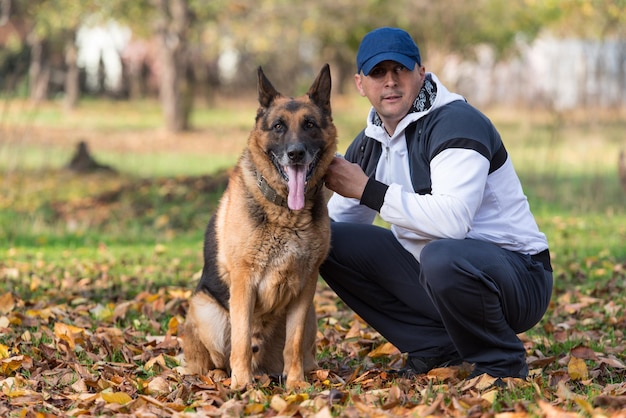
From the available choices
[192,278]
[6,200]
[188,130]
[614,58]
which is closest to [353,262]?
[192,278]

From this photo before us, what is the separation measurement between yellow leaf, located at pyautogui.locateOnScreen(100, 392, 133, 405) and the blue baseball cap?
75.5 inches

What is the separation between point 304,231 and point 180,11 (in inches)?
596

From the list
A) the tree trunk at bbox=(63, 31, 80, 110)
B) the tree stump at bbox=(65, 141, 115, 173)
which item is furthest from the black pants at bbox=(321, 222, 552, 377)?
the tree trunk at bbox=(63, 31, 80, 110)

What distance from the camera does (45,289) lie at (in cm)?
593

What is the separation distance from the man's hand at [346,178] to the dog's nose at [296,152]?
9.5 inches

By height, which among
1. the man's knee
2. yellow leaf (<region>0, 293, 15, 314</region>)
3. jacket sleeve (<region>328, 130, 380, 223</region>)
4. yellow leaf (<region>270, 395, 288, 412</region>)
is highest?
jacket sleeve (<region>328, 130, 380, 223</region>)

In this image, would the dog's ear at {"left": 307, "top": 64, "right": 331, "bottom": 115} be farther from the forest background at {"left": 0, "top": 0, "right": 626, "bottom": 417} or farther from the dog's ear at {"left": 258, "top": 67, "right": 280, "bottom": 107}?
the forest background at {"left": 0, "top": 0, "right": 626, "bottom": 417}

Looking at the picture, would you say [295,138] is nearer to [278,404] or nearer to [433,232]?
[433,232]

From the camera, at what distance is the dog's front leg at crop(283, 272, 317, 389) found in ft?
12.6

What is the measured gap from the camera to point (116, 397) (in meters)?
3.37

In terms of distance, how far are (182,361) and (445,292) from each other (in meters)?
1.52

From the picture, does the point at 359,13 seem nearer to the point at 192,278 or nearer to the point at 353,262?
the point at 192,278

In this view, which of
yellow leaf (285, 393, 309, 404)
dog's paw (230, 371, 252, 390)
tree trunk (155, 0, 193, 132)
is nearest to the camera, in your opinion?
yellow leaf (285, 393, 309, 404)

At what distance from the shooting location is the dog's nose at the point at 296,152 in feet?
12.0
